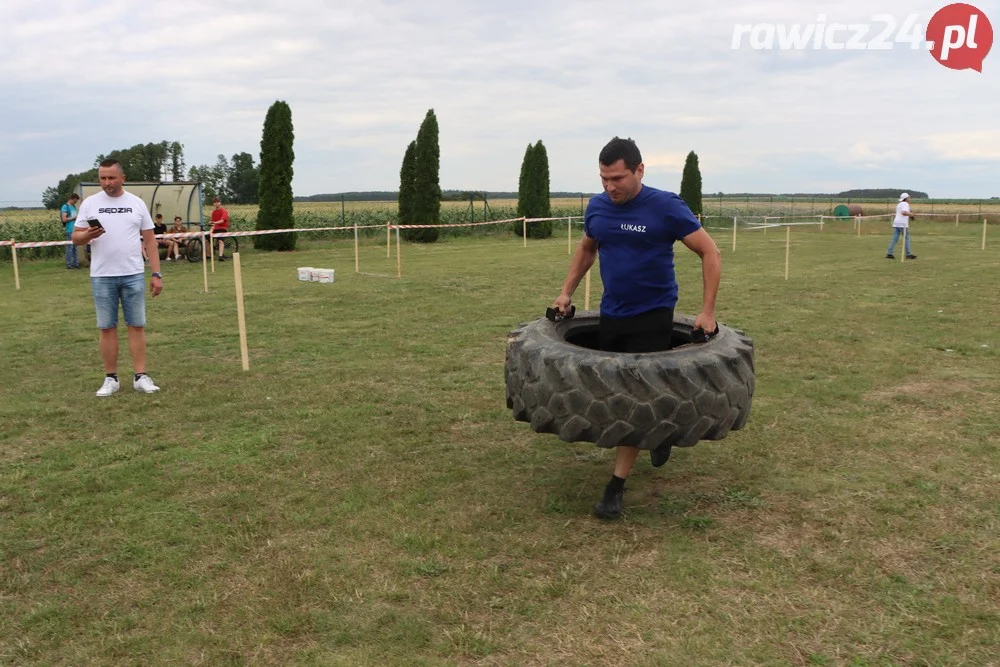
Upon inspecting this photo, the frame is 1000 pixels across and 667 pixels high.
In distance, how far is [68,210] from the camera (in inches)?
684

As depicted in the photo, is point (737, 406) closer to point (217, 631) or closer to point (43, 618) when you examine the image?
point (217, 631)

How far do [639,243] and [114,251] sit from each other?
4.16 m

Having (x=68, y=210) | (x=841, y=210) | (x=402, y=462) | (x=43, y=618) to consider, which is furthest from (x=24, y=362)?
(x=841, y=210)

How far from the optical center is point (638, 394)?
10.7ft

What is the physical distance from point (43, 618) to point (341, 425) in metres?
2.48

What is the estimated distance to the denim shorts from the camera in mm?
5770

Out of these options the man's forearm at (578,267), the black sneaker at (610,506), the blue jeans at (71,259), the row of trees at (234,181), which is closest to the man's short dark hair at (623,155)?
the man's forearm at (578,267)

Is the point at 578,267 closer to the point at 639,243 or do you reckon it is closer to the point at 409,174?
the point at 639,243

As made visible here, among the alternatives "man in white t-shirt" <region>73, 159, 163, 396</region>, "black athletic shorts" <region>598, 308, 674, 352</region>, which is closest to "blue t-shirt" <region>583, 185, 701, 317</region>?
"black athletic shorts" <region>598, 308, 674, 352</region>

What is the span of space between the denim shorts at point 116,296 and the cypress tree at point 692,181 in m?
33.1

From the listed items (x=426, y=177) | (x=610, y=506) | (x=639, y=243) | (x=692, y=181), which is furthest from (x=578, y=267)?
(x=692, y=181)

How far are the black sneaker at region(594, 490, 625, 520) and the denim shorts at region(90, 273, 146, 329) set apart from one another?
403cm

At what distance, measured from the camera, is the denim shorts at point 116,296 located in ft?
18.9

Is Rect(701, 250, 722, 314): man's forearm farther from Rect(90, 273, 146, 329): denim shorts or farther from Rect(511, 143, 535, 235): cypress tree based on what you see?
Rect(511, 143, 535, 235): cypress tree
